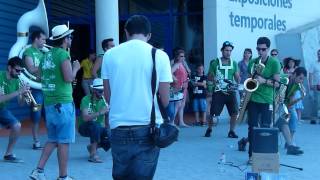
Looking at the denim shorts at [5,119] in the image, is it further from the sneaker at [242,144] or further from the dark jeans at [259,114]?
the sneaker at [242,144]

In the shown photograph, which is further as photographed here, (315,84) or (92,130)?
(315,84)

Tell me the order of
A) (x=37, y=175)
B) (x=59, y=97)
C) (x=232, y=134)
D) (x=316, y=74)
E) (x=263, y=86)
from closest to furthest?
(x=59, y=97)
(x=37, y=175)
(x=263, y=86)
(x=232, y=134)
(x=316, y=74)

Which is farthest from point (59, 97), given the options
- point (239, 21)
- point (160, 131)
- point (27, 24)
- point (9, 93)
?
point (239, 21)

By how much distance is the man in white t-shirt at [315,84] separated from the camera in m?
15.8

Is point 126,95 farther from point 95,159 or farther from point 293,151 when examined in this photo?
point 293,151

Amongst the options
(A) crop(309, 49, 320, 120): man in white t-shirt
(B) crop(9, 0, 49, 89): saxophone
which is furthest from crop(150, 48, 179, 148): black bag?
(A) crop(309, 49, 320, 120): man in white t-shirt

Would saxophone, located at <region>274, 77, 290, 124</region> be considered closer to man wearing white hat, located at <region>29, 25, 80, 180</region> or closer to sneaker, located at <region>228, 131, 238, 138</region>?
sneaker, located at <region>228, 131, 238, 138</region>

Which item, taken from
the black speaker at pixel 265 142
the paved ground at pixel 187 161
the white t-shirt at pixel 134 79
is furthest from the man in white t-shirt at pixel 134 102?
the paved ground at pixel 187 161

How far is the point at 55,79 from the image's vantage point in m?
7.23

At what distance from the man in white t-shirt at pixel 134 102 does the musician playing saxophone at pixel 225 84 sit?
21.8 ft

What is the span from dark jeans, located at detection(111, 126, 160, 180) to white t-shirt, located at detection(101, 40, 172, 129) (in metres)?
0.07

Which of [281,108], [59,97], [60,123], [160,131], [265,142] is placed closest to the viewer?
[160,131]

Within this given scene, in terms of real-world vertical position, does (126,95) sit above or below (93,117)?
above

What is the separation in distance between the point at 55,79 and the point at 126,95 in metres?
2.40
